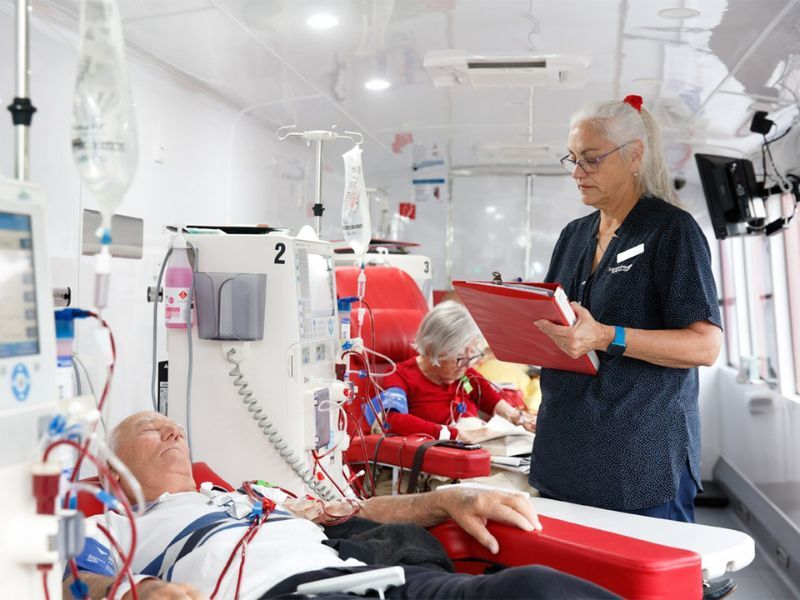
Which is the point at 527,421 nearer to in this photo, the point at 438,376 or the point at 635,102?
the point at 438,376

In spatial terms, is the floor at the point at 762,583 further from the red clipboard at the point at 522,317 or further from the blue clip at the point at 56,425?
the blue clip at the point at 56,425

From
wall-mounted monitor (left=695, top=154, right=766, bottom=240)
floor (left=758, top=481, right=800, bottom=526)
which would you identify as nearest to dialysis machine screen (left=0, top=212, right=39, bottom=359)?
wall-mounted monitor (left=695, top=154, right=766, bottom=240)

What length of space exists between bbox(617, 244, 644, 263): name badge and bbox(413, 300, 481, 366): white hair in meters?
1.46

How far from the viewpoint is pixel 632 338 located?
75.6 inches

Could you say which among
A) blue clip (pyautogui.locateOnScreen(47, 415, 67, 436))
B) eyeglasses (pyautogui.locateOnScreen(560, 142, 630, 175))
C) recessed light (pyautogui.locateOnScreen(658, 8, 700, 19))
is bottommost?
blue clip (pyautogui.locateOnScreen(47, 415, 67, 436))

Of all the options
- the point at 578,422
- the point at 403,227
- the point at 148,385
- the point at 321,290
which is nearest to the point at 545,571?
the point at 578,422

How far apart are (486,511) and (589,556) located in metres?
0.31

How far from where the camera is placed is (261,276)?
96.9 inches

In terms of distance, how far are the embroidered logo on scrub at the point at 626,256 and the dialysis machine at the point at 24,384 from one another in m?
1.41

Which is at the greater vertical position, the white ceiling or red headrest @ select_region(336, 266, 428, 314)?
the white ceiling

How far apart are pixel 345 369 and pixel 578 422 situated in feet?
3.30

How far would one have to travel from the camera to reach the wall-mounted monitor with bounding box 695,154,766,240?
470 cm

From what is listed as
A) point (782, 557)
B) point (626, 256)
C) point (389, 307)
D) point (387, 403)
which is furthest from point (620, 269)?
point (782, 557)

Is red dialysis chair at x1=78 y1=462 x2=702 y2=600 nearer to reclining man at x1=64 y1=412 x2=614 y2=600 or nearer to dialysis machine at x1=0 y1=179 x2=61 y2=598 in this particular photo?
reclining man at x1=64 y1=412 x2=614 y2=600
